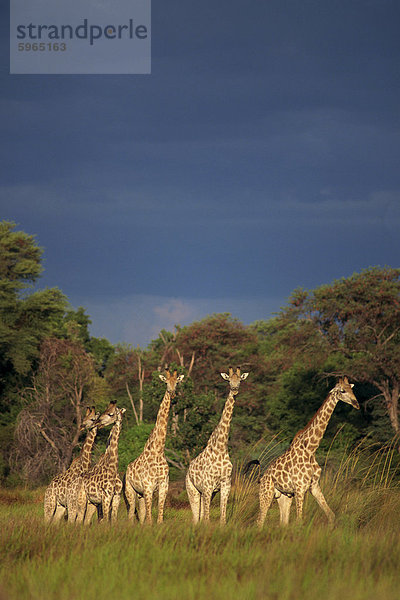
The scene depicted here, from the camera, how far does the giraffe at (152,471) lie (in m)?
11.2

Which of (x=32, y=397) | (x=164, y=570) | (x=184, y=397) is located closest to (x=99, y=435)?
(x=32, y=397)

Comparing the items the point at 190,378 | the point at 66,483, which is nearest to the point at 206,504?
the point at 66,483

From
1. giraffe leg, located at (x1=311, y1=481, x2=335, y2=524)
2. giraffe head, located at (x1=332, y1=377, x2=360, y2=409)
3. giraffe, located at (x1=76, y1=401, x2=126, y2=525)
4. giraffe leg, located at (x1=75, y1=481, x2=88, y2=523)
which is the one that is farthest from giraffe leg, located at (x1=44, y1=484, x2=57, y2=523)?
giraffe head, located at (x1=332, y1=377, x2=360, y2=409)

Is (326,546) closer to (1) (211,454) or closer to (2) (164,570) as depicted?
(2) (164,570)

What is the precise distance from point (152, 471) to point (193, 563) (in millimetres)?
3782

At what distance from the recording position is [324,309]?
107ft

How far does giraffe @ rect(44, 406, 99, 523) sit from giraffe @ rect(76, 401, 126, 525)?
403 millimetres

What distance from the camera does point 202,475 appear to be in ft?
36.0

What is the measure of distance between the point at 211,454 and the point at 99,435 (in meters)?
24.7

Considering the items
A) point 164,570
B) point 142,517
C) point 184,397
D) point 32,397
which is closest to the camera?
point 164,570

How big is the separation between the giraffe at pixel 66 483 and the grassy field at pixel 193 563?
74.8 inches

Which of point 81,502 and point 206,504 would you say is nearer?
point 206,504

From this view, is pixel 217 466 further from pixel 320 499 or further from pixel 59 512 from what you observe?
pixel 59 512

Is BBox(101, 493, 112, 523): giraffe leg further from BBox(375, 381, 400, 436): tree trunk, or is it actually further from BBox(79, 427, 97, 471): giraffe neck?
BBox(375, 381, 400, 436): tree trunk
